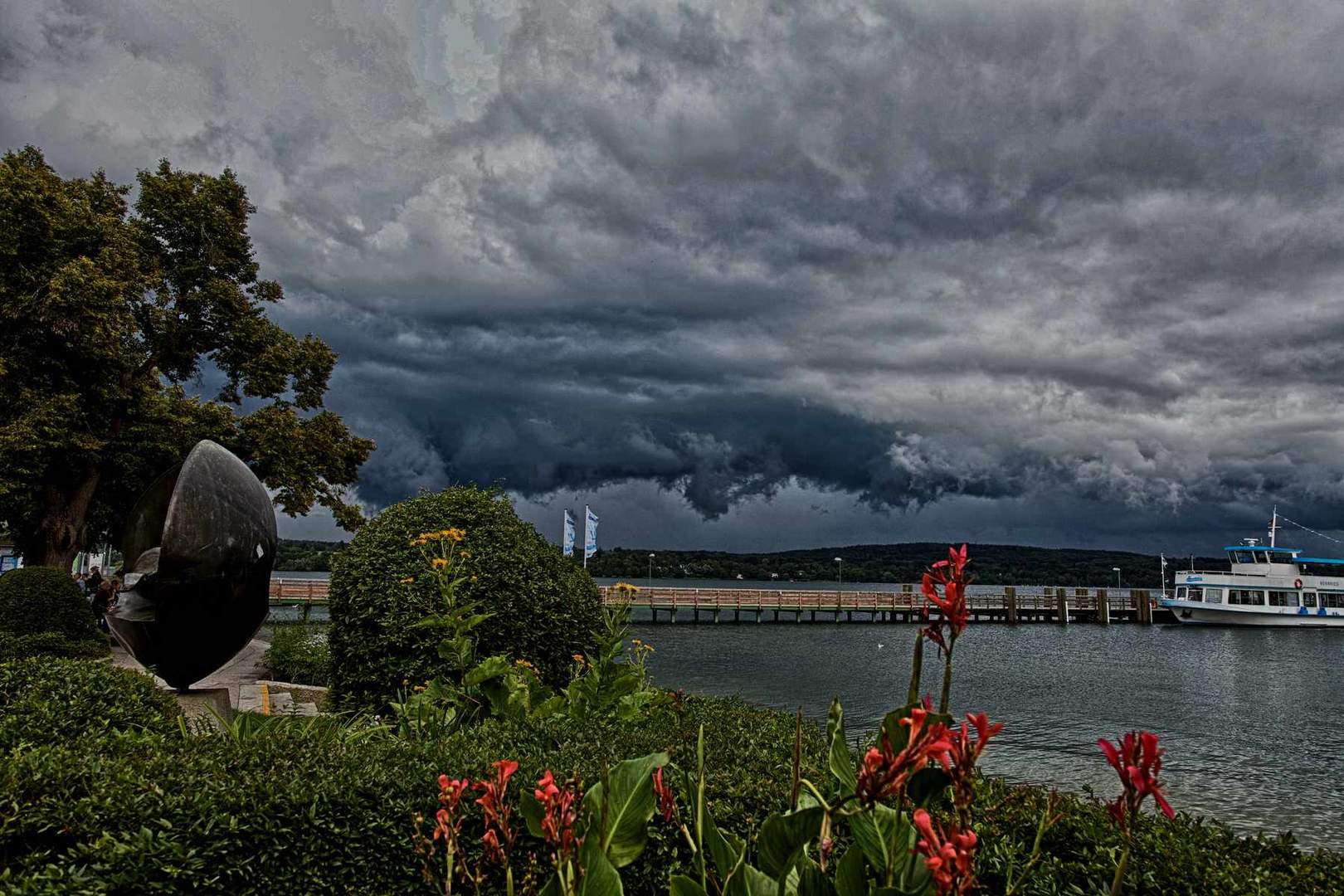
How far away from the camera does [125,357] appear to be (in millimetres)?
20297

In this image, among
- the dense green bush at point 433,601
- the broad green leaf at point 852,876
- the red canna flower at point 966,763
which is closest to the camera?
the red canna flower at point 966,763

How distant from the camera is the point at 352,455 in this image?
24578 mm

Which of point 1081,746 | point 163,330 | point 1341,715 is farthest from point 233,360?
point 1341,715

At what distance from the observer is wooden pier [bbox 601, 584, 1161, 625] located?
2163 inches

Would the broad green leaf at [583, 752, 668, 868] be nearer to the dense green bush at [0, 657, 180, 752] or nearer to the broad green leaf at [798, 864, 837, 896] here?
the broad green leaf at [798, 864, 837, 896]

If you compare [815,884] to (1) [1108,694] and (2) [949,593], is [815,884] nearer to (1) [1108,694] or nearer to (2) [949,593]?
(2) [949,593]

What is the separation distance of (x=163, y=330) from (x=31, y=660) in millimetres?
19561

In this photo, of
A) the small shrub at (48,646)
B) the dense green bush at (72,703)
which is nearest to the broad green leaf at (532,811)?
the dense green bush at (72,703)

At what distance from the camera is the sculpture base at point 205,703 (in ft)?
21.2

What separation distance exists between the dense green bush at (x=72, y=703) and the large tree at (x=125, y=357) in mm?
15660

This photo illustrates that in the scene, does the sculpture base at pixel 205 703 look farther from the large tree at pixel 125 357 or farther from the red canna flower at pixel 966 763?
the large tree at pixel 125 357

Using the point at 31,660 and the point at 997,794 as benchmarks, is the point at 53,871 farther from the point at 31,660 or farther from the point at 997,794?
the point at 997,794

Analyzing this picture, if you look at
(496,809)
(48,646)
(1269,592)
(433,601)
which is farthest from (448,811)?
(1269,592)

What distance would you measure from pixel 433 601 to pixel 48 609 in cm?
1206
